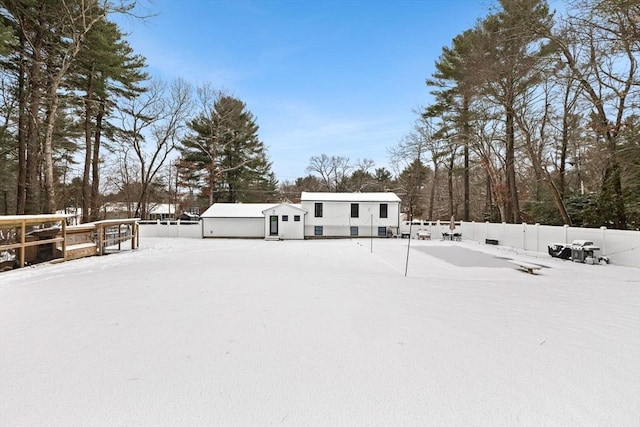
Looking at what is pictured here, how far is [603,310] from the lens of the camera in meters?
4.32

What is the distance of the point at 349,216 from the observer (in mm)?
22938

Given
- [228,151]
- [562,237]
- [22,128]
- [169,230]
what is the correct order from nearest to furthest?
1. [562,237]
2. [22,128]
3. [169,230]
4. [228,151]

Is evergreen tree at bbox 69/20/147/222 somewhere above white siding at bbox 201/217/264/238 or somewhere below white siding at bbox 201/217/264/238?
above

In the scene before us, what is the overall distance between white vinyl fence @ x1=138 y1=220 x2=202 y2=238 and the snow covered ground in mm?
17194

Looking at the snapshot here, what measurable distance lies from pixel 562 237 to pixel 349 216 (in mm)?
13528

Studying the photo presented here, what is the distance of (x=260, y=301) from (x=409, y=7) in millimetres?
13763

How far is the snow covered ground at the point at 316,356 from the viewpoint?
6.47ft

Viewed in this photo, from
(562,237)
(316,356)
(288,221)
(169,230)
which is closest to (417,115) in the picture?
(288,221)

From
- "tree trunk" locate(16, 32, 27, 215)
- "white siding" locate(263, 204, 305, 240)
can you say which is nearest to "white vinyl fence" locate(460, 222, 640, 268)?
"white siding" locate(263, 204, 305, 240)

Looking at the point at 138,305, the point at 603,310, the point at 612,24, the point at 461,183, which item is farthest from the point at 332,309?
the point at 461,183

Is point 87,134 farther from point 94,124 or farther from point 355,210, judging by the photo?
point 355,210

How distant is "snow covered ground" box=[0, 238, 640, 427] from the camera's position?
6.47ft

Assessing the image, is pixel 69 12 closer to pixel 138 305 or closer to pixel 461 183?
pixel 138 305

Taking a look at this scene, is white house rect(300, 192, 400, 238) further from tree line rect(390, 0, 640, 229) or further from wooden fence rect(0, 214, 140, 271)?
wooden fence rect(0, 214, 140, 271)
